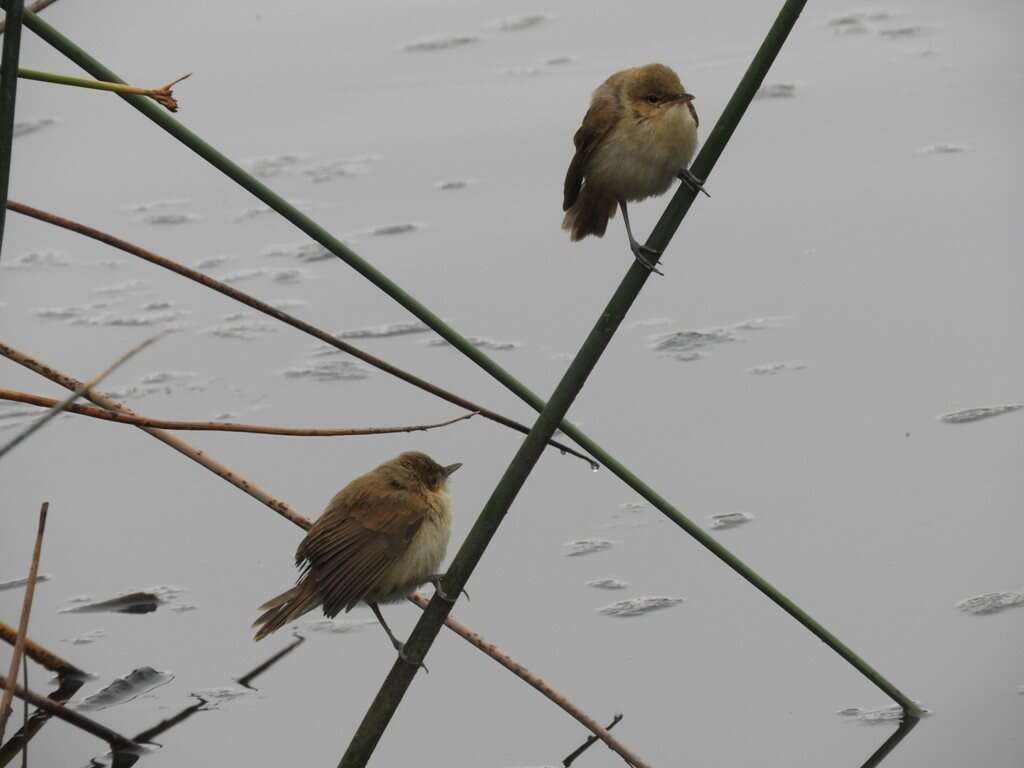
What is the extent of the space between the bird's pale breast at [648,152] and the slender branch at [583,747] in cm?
146

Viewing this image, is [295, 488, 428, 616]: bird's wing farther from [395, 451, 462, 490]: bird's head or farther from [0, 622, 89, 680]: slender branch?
[0, 622, 89, 680]: slender branch

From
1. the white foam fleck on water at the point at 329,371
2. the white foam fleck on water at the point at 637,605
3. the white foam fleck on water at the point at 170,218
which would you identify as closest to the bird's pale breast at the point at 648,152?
the white foam fleck on water at the point at 637,605

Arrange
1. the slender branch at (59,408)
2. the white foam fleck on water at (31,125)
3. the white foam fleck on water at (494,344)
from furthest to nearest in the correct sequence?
the white foam fleck on water at (31,125) → the white foam fleck on water at (494,344) → the slender branch at (59,408)

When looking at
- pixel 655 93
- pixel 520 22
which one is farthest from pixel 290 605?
pixel 520 22

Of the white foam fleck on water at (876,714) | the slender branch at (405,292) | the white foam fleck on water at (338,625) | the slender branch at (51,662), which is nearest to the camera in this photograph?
the slender branch at (405,292)

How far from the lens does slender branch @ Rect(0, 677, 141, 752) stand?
350 cm

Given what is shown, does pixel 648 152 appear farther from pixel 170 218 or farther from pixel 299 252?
pixel 170 218

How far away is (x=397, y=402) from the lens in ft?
18.0

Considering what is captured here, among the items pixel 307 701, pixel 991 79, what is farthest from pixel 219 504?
pixel 991 79

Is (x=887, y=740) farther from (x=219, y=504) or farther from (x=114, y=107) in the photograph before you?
(x=114, y=107)

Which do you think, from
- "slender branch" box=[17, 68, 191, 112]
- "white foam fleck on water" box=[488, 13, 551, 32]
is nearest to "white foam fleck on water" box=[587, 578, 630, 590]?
"slender branch" box=[17, 68, 191, 112]

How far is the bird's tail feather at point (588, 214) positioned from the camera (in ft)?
15.1

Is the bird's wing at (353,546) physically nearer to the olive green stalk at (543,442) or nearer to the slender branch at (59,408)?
the olive green stalk at (543,442)

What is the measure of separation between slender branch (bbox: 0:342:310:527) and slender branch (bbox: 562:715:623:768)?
88 centimetres
